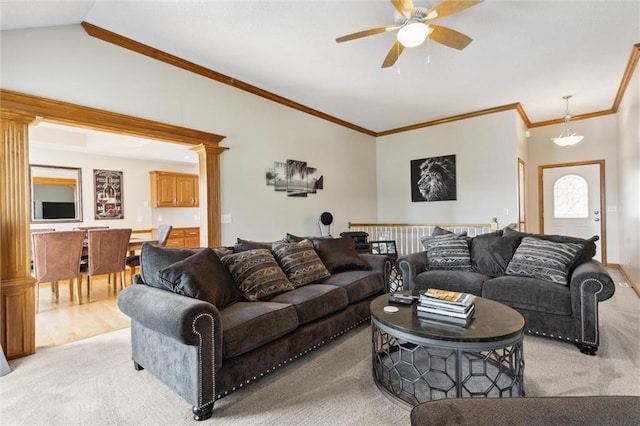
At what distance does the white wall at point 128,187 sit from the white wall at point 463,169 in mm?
4827

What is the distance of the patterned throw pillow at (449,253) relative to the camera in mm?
3445

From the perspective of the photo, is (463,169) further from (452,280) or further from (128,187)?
(128,187)

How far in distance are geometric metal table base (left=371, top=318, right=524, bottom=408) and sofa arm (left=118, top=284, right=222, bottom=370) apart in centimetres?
101

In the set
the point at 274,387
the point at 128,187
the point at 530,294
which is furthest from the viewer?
the point at 128,187

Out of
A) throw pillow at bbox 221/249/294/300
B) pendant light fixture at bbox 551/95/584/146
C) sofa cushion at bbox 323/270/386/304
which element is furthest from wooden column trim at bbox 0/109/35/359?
pendant light fixture at bbox 551/95/584/146

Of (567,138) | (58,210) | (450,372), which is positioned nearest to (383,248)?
(450,372)

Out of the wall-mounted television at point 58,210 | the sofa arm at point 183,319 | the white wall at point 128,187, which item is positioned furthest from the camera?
the white wall at point 128,187

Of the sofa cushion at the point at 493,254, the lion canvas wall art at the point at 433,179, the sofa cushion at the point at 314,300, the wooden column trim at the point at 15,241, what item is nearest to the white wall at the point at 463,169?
the lion canvas wall art at the point at 433,179

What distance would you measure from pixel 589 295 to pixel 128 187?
25.1ft

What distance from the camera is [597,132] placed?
5.88 meters

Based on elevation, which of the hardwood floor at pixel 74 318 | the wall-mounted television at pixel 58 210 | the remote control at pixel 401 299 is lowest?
the hardwood floor at pixel 74 318

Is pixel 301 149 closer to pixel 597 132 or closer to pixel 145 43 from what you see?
pixel 145 43

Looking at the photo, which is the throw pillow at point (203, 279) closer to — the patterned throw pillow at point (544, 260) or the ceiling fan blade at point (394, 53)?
the ceiling fan blade at point (394, 53)

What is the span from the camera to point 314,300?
2.46m
